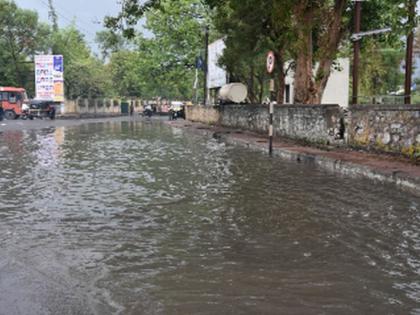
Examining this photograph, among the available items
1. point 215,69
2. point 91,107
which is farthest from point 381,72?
point 91,107

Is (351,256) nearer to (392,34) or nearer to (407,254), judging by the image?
(407,254)

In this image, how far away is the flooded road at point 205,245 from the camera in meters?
4.62

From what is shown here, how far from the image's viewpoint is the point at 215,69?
134 feet

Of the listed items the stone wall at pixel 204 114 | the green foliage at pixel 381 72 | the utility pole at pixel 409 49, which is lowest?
the stone wall at pixel 204 114

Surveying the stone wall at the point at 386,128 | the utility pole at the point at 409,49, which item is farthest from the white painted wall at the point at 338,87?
the utility pole at the point at 409,49

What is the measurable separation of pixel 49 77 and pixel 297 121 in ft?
134

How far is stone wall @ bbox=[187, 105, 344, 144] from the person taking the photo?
1756cm

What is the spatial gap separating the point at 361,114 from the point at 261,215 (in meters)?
8.79

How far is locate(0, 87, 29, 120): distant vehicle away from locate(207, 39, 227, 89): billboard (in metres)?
19.5

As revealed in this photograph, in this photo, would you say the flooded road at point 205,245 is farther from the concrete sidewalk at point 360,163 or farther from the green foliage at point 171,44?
the green foliage at point 171,44

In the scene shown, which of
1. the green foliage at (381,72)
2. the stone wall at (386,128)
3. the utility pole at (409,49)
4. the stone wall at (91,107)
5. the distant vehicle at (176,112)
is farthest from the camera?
the stone wall at (91,107)

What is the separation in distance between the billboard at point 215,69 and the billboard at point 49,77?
61.4 feet

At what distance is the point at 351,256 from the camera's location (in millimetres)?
5938

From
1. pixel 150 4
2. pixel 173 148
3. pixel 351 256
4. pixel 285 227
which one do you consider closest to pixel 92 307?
pixel 351 256
